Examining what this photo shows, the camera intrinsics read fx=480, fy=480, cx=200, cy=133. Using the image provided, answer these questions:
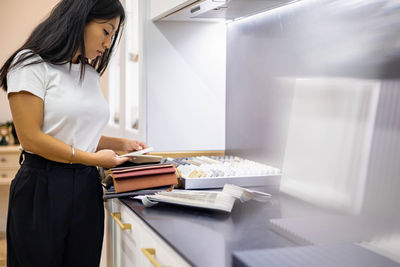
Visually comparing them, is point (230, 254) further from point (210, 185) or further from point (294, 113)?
point (294, 113)

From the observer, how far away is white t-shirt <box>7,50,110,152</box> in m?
1.48

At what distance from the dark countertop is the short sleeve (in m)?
0.46

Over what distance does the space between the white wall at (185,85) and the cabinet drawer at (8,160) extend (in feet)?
5.34

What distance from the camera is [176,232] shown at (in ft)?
3.84

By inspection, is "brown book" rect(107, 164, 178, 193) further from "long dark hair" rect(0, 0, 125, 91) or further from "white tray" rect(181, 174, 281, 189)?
"long dark hair" rect(0, 0, 125, 91)

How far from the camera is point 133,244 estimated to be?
156cm

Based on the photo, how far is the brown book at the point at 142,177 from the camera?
160 cm

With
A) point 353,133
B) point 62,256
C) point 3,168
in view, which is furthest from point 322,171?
point 3,168

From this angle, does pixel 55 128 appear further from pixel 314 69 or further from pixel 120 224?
pixel 314 69

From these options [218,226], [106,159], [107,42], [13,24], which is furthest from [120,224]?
[13,24]

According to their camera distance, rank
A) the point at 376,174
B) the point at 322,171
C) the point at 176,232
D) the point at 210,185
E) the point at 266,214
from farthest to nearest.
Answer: the point at 210,185 < the point at 322,171 < the point at 266,214 < the point at 376,174 < the point at 176,232

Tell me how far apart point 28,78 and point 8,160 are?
7.46ft

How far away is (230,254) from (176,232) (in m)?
0.21

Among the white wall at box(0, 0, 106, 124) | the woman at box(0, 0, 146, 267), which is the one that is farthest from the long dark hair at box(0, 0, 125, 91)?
the white wall at box(0, 0, 106, 124)
